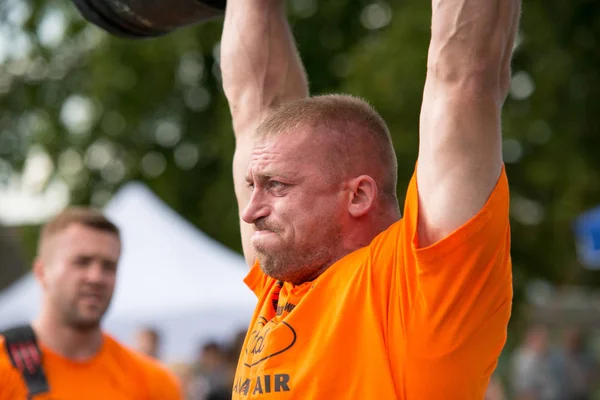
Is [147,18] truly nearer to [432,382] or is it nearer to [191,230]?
[432,382]

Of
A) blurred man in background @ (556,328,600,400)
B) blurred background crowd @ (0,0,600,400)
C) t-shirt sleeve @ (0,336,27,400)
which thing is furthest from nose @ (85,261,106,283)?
blurred man in background @ (556,328,600,400)

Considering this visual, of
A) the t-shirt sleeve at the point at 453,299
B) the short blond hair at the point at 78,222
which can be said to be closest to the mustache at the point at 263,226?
the t-shirt sleeve at the point at 453,299

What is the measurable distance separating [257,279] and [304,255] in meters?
0.46

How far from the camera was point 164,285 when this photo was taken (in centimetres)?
1059

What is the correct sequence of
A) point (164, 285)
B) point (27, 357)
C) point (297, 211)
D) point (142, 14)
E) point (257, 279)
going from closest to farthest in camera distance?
point (297, 211) < point (257, 279) < point (142, 14) < point (27, 357) < point (164, 285)

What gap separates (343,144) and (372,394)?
2.00ft

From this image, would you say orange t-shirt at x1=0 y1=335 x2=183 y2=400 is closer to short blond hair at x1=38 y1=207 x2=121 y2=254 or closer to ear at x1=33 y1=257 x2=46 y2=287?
ear at x1=33 y1=257 x2=46 y2=287

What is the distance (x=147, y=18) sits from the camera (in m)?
3.08

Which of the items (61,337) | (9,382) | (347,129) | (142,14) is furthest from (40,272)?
(347,129)

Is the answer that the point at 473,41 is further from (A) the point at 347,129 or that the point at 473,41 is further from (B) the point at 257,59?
(B) the point at 257,59

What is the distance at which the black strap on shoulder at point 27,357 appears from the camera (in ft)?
15.1

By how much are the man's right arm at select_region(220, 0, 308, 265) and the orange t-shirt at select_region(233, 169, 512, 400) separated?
70 centimetres

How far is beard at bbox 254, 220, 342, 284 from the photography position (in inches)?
97.7

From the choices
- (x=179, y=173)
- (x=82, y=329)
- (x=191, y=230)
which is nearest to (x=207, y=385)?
(x=191, y=230)
